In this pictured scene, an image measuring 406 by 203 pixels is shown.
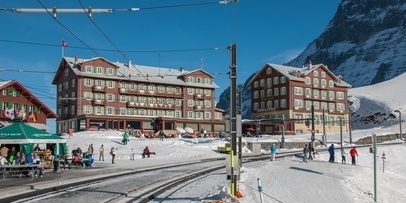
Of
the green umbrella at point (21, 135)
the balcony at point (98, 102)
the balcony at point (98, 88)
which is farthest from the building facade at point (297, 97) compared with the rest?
the green umbrella at point (21, 135)

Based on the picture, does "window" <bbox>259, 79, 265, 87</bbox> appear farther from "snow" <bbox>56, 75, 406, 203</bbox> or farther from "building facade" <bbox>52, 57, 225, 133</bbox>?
"snow" <bbox>56, 75, 406, 203</bbox>

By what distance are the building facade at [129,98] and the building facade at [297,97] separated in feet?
35.6

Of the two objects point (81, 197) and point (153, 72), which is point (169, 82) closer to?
point (153, 72)

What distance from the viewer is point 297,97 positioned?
97.7m

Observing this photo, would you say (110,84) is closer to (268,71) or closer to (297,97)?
(268,71)

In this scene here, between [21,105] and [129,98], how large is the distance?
29284 mm

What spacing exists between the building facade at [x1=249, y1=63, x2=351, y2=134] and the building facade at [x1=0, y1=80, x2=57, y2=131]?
4459cm

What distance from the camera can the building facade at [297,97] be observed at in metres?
96.2

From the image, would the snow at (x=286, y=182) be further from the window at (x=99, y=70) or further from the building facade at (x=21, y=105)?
the window at (x=99, y=70)

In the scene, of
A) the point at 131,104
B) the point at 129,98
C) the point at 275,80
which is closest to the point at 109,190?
the point at 131,104

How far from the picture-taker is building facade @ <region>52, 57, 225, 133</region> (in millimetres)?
84438

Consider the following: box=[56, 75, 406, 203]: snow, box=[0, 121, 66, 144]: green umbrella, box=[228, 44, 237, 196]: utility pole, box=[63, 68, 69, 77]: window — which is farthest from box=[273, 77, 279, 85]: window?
box=[228, 44, 237, 196]: utility pole

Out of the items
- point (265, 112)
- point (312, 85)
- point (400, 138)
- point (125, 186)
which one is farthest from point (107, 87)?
point (125, 186)

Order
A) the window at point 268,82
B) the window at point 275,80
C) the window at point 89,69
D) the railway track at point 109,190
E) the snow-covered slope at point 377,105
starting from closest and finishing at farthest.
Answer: the railway track at point 109,190 → the window at point 89,69 → the window at point 275,80 → the window at point 268,82 → the snow-covered slope at point 377,105
